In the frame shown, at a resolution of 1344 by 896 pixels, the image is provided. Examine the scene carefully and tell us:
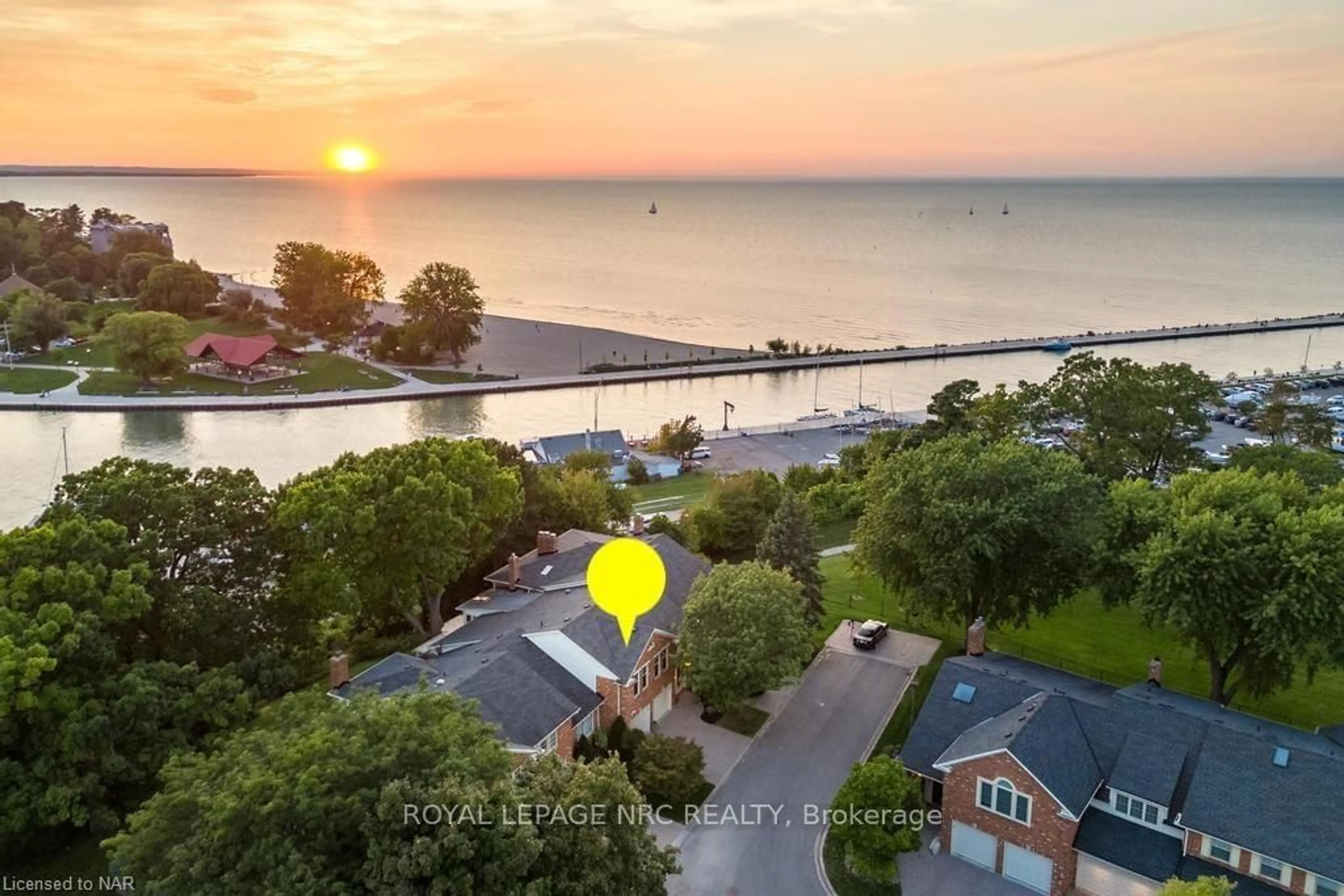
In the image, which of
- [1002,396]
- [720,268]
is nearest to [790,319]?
[720,268]

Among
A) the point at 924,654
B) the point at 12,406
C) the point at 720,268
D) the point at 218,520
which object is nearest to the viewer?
the point at 218,520

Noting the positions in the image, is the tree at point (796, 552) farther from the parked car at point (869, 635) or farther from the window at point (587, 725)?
the window at point (587, 725)

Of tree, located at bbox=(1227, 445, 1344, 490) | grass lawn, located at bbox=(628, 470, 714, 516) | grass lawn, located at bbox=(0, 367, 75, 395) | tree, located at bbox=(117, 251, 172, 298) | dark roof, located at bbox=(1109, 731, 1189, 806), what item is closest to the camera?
dark roof, located at bbox=(1109, 731, 1189, 806)

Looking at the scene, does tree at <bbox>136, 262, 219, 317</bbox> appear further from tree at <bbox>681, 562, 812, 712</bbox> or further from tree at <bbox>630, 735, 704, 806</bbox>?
tree at <bbox>630, 735, 704, 806</bbox>

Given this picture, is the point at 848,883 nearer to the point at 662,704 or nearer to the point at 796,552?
the point at 662,704

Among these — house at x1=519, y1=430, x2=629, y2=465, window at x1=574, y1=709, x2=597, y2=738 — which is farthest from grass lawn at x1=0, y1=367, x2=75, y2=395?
window at x1=574, y1=709, x2=597, y2=738

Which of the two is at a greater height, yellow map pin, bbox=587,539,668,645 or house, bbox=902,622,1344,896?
yellow map pin, bbox=587,539,668,645

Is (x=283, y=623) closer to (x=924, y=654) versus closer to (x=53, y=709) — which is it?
(x=53, y=709)
